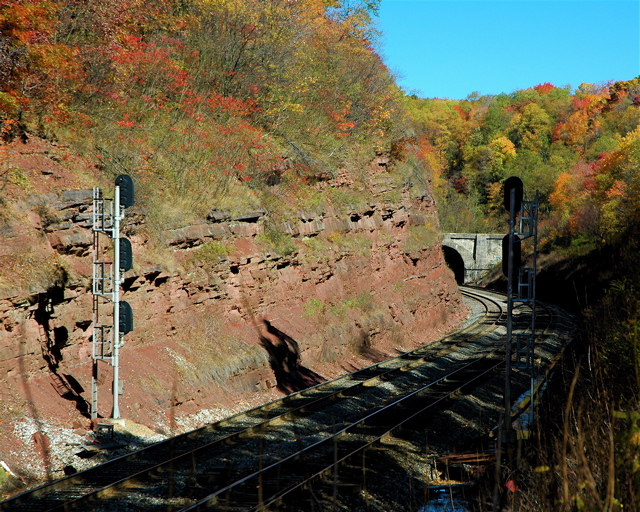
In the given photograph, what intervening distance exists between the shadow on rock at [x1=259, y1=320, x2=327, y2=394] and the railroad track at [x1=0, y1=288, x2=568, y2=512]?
99 cm

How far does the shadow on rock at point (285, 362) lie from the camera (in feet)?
70.1

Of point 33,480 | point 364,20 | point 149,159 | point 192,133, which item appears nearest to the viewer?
point 33,480

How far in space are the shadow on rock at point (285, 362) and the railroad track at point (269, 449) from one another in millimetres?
987

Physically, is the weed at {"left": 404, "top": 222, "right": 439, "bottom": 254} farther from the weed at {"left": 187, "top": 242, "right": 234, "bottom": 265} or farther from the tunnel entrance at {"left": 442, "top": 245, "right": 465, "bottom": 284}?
the tunnel entrance at {"left": 442, "top": 245, "right": 465, "bottom": 284}

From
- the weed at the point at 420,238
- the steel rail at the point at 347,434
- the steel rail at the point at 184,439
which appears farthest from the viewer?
the weed at the point at 420,238

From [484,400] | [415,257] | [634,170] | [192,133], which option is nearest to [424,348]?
[415,257]

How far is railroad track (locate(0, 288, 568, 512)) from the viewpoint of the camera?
10344 mm

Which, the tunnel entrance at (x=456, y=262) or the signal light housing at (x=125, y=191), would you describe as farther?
the tunnel entrance at (x=456, y=262)

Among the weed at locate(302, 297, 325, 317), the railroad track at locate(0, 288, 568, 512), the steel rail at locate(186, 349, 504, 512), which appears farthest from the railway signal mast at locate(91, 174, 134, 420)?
the weed at locate(302, 297, 325, 317)

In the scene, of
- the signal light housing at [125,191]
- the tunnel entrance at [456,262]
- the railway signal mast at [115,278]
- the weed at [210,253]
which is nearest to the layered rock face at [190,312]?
the weed at [210,253]

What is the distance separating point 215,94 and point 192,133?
435 cm

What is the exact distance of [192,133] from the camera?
83.0 ft

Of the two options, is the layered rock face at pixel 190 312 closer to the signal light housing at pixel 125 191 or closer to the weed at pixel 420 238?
the signal light housing at pixel 125 191

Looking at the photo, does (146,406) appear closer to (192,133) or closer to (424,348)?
(192,133)
